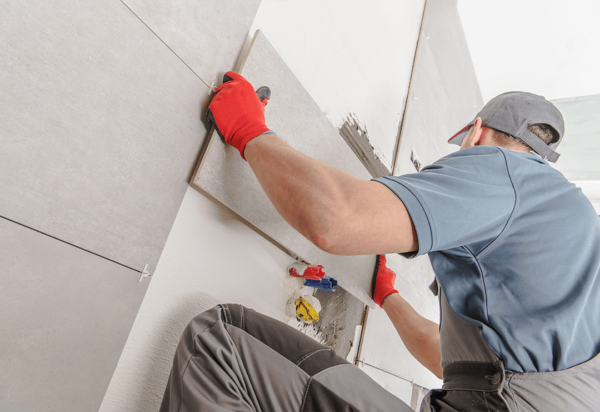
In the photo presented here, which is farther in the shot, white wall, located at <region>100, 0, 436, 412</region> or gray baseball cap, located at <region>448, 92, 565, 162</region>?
gray baseball cap, located at <region>448, 92, 565, 162</region>

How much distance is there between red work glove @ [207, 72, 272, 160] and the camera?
1058 mm

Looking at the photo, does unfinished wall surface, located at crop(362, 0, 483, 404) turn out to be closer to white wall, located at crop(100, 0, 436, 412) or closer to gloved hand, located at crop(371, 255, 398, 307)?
white wall, located at crop(100, 0, 436, 412)

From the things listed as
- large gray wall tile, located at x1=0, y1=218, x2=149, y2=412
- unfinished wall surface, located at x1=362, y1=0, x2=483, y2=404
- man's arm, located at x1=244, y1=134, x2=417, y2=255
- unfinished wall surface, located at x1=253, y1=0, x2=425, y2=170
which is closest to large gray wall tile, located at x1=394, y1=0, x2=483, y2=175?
unfinished wall surface, located at x1=362, y1=0, x2=483, y2=404

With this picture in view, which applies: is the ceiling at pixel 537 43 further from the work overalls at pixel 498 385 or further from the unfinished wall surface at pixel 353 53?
the work overalls at pixel 498 385

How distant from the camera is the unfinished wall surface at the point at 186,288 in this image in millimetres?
952

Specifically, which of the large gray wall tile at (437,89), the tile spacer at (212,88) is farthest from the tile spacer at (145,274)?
the large gray wall tile at (437,89)

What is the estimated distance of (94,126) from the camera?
84cm

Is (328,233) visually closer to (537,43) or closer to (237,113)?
(237,113)

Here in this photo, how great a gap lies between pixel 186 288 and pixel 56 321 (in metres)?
0.38

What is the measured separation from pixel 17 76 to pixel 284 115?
0.83 m

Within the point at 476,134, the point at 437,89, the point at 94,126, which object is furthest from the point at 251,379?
the point at 437,89

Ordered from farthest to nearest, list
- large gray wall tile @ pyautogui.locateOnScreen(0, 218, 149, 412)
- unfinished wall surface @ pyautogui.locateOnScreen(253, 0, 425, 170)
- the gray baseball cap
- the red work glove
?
unfinished wall surface @ pyautogui.locateOnScreen(253, 0, 425, 170) < the gray baseball cap < the red work glove < large gray wall tile @ pyautogui.locateOnScreen(0, 218, 149, 412)

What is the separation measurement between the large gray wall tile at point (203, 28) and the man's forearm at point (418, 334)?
1.44 metres

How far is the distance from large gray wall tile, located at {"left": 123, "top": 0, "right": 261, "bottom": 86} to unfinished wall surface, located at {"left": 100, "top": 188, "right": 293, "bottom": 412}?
0.43 metres
